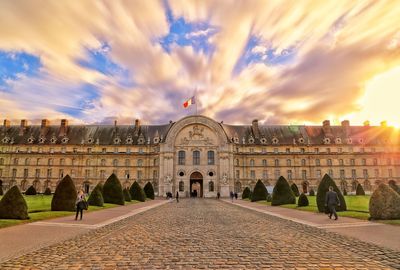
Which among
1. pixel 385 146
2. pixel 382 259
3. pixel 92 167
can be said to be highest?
pixel 385 146

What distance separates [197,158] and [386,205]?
47.2 metres

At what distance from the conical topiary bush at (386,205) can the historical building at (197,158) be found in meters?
44.3

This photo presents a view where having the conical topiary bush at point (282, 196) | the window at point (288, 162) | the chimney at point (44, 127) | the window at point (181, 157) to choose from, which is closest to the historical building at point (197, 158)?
the window at point (181, 157)

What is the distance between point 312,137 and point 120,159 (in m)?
43.3

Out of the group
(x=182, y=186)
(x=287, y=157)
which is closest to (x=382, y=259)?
(x=182, y=186)

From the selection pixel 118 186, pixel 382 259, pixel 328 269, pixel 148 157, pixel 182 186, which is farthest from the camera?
pixel 148 157

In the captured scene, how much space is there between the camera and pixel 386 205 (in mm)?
16312

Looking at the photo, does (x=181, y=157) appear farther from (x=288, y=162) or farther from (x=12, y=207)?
(x=12, y=207)

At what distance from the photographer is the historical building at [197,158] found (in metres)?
61.8

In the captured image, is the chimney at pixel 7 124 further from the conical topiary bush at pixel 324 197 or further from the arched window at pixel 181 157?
the conical topiary bush at pixel 324 197

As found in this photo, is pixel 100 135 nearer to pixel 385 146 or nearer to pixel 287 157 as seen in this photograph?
pixel 287 157

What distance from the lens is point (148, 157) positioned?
65.3m

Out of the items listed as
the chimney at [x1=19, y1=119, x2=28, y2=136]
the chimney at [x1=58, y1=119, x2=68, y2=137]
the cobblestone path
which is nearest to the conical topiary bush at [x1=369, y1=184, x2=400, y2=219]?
the cobblestone path

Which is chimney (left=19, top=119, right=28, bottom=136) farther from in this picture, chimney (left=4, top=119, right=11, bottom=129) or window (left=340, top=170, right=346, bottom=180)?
window (left=340, top=170, right=346, bottom=180)
